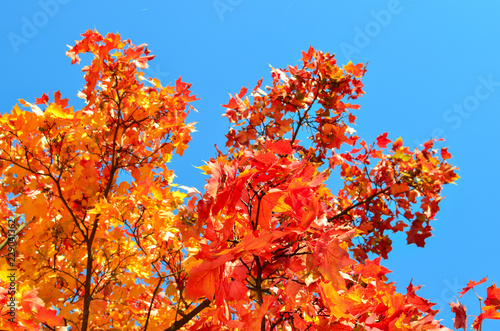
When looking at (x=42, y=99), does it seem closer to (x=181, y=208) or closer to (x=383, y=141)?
(x=181, y=208)

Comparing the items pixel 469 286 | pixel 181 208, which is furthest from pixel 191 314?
pixel 469 286

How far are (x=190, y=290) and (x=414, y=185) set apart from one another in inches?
124

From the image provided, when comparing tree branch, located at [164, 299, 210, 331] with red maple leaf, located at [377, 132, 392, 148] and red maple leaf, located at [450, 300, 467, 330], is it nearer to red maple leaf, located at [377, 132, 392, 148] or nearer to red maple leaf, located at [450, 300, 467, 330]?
red maple leaf, located at [450, 300, 467, 330]

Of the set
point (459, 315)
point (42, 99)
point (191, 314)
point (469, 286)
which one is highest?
point (42, 99)

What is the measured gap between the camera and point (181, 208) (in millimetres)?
1711

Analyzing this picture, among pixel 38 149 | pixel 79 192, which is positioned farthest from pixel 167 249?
pixel 38 149

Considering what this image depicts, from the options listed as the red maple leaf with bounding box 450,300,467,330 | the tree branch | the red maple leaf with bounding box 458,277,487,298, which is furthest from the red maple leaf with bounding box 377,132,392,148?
the tree branch

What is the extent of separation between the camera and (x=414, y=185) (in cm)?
365

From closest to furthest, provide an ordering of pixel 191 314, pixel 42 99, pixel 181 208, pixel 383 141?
pixel 181 208 → pixel 191 314 → pixel 42 99 → pixel 383 141

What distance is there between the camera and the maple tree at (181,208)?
146 cm

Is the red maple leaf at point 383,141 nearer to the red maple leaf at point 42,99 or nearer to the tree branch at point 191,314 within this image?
the tree branch at point 191,314

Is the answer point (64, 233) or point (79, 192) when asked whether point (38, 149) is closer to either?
point (79, 192)

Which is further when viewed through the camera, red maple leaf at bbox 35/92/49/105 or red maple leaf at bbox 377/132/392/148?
red maple leaf at bbox 377/132/392/148

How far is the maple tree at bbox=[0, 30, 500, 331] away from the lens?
4.78 feet
